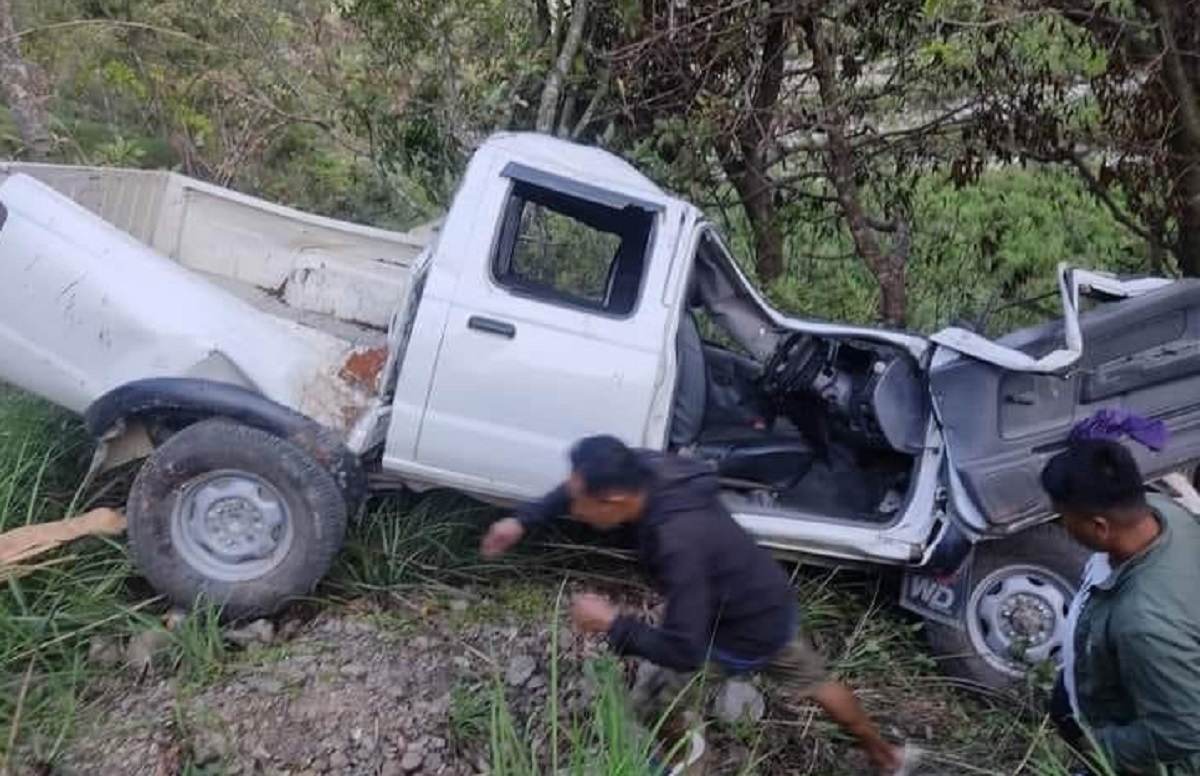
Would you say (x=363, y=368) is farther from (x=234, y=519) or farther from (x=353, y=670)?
(x=353, y=670)

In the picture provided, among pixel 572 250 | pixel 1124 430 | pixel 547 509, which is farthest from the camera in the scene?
pixel 572 250

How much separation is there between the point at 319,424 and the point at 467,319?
0.70 meters

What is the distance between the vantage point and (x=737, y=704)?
14.8ft

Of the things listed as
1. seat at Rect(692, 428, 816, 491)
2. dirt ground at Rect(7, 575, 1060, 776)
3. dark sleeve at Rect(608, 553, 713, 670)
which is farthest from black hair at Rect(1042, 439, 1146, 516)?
seat at Rect(692, 428, 816, 491)

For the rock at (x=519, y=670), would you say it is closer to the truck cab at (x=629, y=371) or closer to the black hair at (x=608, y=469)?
the truck cab at (x=629, y=371)

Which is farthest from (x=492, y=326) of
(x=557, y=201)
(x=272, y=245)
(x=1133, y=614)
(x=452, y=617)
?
(x=1133, y=614)

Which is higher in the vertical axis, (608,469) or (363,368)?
(608,469)

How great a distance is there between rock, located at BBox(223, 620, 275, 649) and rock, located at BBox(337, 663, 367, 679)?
0.36 meters

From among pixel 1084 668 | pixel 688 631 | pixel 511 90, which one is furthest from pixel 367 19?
pixel 1084 668

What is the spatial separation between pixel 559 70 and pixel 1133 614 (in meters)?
5.60

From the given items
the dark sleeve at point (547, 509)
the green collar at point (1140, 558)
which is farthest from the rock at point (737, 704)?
the green collar at point (1140, 558)

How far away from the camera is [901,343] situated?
5.08m

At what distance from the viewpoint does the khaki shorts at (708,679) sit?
3.75 m

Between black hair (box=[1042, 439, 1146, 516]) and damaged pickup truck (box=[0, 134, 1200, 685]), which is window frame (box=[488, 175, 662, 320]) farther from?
black hair (box=[1042, 439, 1146, 516])
